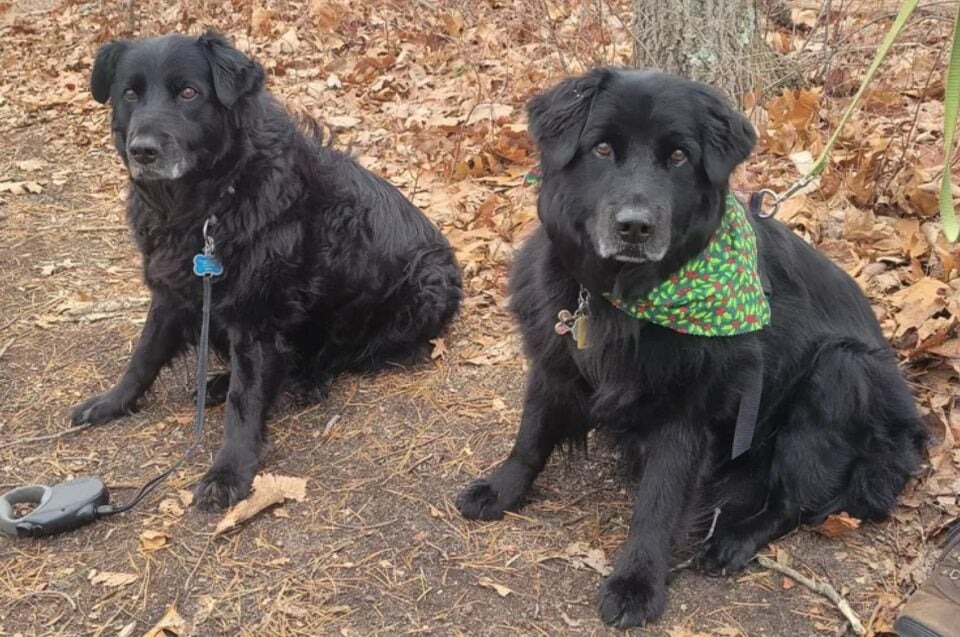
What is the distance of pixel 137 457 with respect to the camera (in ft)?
12.0

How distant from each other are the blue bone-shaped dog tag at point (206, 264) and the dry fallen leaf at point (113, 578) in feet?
4.00

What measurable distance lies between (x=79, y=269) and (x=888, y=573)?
465cm

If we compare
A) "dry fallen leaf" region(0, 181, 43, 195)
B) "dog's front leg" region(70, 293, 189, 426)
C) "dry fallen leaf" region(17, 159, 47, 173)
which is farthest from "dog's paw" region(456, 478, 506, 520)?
"dry fallen leaf" region(17, 159, 47, 173)

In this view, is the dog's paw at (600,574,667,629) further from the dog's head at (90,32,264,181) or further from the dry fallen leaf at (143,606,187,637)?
the dog's head at (90,32,264,181)

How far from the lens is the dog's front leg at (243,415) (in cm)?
338

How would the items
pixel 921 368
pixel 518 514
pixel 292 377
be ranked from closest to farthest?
pixel 518 514 → pixel 921 368 → pixel 292 377

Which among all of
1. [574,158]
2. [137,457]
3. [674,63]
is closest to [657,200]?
[574,158]

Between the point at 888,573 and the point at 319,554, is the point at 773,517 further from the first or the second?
the point at 319,554

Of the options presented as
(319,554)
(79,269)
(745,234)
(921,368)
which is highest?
(745,234)

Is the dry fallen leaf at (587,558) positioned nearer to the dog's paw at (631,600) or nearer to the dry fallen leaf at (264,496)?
the dog's paw at (631,600)

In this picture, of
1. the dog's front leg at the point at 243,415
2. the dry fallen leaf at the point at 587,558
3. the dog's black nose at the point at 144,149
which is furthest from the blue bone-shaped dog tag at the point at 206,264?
the dry fallen leaf at the point at 587,558

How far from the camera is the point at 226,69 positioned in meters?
3.54

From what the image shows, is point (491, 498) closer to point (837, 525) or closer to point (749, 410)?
point (749, 410)

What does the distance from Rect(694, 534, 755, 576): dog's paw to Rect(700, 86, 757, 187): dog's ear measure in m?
1.23
